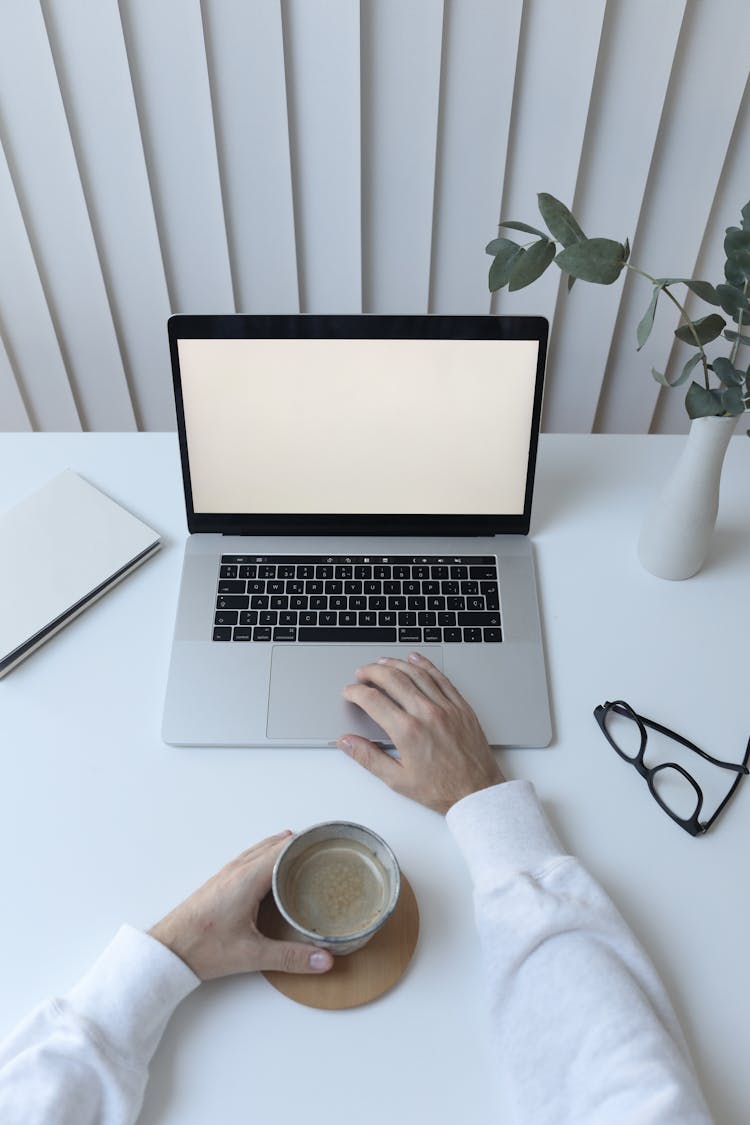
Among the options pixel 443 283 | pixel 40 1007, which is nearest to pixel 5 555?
pixel 40 1007

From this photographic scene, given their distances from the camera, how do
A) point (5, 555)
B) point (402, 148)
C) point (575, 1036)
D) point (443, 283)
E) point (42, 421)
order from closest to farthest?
point (575, 1036), point (5, 555), point (402, 148), point (443, 283), point (42, 421)

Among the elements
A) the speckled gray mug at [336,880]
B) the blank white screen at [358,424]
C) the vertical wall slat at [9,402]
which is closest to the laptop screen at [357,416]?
the blank white screen at [358,424]

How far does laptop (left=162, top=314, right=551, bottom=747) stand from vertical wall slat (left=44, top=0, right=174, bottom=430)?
0.55 meters

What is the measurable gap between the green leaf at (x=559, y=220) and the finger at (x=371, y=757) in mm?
495

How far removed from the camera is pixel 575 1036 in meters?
0.61

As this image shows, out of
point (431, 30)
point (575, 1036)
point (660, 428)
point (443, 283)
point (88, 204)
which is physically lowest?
point (660, 428)

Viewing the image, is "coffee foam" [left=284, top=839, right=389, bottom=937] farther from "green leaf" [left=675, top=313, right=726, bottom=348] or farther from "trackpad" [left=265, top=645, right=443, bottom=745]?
"green leaf" [left=675, top=313, right=726, bottom=348]

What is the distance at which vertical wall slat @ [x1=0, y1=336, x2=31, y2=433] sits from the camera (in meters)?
1.51

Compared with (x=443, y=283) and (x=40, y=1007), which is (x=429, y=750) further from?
(x=443, y=283)

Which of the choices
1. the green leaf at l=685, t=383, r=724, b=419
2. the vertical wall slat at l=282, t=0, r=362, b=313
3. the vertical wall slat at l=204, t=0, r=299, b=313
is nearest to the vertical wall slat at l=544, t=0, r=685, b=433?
Answer: the vertical wall slat at l=282, t=0, r=362, b=313

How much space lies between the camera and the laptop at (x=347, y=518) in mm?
848

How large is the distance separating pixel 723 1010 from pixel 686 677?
0.31 m

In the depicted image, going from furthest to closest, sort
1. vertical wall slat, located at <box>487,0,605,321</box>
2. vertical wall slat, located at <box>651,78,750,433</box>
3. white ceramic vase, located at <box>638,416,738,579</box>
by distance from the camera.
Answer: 1. vertical wall slat, located at <box>651,78,750,433</box>
2. vertical wall slat, located at <box>487,0,605,321</box>
3. white ceramic vase, located at <box>638,416,738,579</box>

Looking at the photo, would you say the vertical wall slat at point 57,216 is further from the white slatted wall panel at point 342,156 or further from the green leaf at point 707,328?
the green leaf at point 707,328
